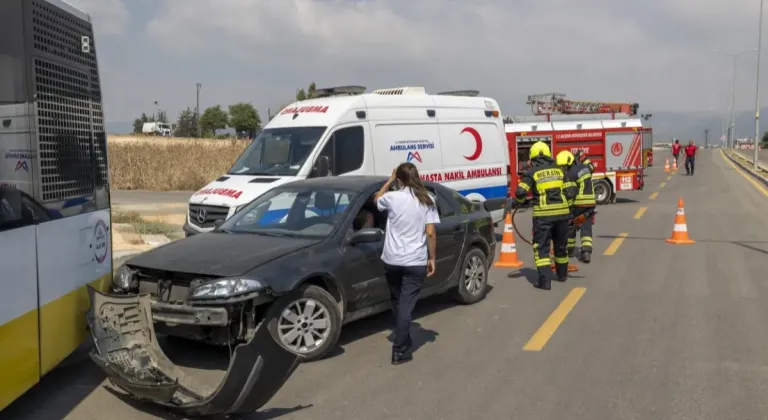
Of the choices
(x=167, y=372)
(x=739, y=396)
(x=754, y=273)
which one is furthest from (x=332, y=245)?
(x=754, y=273)

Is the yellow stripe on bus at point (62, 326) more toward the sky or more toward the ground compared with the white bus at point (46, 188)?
more toward the ground

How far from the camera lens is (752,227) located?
14.8m

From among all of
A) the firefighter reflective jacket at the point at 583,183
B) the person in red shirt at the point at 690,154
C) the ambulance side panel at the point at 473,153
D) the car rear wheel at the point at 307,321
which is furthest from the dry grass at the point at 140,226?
the person in red shirt at the point at 690,154

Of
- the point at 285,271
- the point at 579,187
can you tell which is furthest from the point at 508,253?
the point at 285,271

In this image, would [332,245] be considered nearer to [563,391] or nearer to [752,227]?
[563,391]

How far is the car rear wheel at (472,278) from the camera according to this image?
7836 mm

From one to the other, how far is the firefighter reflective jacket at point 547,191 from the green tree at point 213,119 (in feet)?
224

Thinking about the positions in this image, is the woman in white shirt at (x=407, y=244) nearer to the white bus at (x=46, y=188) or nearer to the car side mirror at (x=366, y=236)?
the car side mirror at (x=366, y=236)

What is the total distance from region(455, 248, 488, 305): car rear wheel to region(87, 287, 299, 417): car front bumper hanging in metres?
3.28

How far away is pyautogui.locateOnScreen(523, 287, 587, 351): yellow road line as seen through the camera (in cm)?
634

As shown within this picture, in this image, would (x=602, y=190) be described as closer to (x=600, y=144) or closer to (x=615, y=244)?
(x=600, y=144)

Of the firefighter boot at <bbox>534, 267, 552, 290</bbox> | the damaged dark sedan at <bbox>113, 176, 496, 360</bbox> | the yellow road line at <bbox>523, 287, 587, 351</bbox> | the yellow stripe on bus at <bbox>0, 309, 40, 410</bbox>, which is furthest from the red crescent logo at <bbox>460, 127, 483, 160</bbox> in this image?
the yellow stripe on bus at <bbox>0, 309, 40, 410</bbox>

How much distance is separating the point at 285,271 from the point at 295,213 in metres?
1.25

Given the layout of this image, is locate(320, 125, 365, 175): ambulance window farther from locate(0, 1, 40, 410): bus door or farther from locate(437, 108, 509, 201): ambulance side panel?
locate(0, 1, 40, 410): bus door
